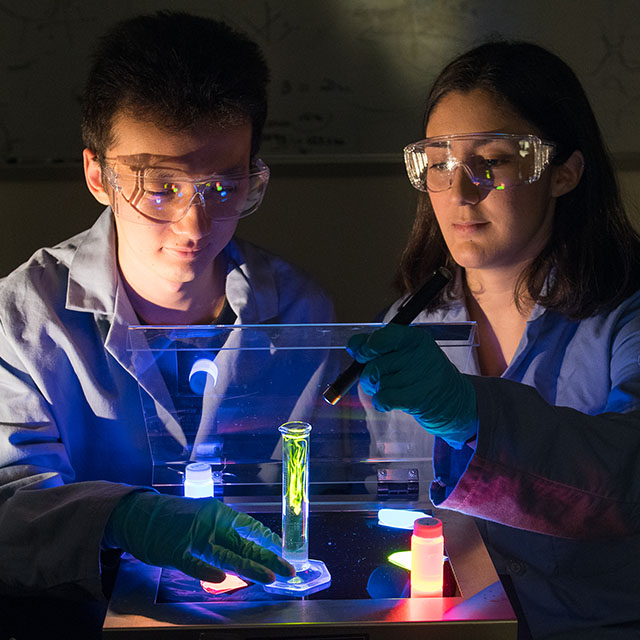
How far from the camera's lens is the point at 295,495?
1.25 metres

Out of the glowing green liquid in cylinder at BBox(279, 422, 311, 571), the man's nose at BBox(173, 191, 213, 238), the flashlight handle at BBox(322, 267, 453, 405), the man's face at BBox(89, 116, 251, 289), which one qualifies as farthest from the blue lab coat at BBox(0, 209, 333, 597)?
the flashlight handle at BBox(322, 267, 453, 405)

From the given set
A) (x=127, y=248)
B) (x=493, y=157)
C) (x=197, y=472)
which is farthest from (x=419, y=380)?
(x=127, y=248)

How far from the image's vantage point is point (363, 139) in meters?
2.54

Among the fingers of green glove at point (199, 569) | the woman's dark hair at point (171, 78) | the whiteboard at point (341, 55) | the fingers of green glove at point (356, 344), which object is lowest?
the fingers of green glove at point (199, 569)

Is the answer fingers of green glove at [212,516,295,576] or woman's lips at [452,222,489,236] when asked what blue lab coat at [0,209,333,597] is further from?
woman's lips at [452,222,489,236]

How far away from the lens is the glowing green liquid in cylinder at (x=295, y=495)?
1236 mm

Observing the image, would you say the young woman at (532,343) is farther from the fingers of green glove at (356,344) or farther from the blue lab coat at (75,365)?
the blue lab coat at (75,365)

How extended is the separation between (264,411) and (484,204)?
0.61 meters

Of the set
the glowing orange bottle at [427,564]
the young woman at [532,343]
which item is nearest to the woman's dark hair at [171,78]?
the young woman at [532,343]

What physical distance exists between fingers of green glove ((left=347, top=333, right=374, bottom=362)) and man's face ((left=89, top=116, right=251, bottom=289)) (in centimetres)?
46

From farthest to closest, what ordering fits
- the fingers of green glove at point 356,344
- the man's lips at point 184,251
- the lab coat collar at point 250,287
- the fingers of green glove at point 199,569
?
the lab coat collar at point 250,287 < the man's lips at point 184,251 < the fingers of green glove at point 356,344 < the fingers of green glove at point 199,569

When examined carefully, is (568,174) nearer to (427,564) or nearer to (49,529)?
(427,564)

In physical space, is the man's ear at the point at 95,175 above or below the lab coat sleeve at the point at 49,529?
above

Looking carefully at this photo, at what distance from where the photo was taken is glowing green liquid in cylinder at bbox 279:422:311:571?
124 centimetres
